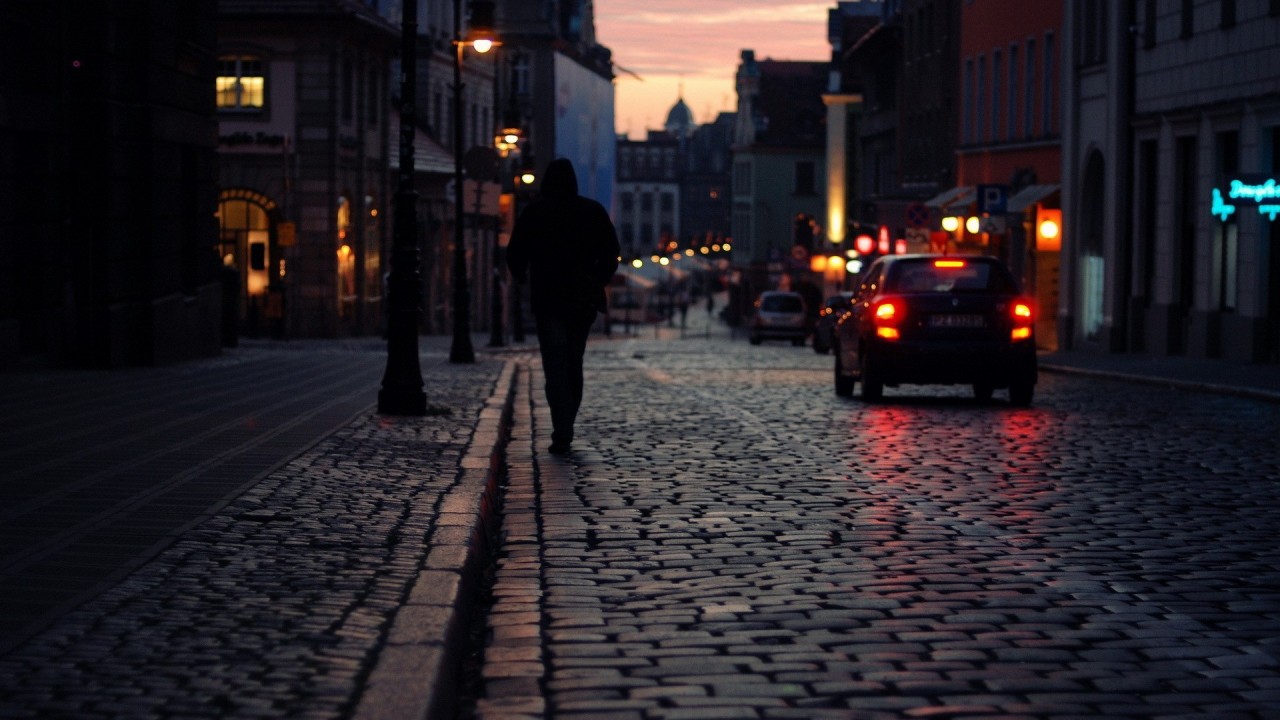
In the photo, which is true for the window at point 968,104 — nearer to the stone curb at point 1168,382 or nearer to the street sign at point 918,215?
the street sign at point 918,215

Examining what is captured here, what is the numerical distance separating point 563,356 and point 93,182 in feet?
35.5

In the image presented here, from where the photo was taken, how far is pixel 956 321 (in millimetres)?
20734

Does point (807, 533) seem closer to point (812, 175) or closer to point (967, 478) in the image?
point (967, 478)

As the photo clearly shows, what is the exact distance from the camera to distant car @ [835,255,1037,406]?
20.6 metres

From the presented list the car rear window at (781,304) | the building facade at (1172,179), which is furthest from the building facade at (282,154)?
the car rear window at (781,304)

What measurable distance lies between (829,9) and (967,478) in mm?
107478

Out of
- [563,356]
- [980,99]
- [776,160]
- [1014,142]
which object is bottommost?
[563,356]

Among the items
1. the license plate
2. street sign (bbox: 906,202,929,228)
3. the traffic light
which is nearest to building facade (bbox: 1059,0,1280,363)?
the traffic light

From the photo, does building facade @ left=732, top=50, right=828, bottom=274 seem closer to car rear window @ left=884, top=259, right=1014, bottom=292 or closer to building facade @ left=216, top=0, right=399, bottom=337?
building facade @ left=216, top=0, right=399, bottom=337

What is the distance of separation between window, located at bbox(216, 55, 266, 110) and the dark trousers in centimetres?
3803

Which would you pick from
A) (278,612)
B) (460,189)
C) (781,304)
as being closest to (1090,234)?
(460,189)

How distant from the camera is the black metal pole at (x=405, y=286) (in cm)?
1698

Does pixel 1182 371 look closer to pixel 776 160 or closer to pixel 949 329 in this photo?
pixel 949 329

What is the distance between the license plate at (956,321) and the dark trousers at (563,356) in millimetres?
6871
